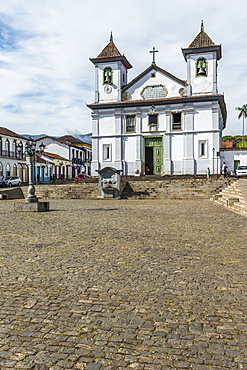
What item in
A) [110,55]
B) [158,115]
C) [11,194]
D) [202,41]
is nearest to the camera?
[11,194]

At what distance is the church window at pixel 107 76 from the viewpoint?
3453cm

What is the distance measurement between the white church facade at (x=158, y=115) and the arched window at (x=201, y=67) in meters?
0.09

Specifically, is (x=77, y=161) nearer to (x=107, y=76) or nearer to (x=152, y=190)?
(x=107, y=76)

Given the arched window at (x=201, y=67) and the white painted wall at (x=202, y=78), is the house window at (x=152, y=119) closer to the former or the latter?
the white painted wall at (x=202, y=78)

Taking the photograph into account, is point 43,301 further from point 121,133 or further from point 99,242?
point 121,133

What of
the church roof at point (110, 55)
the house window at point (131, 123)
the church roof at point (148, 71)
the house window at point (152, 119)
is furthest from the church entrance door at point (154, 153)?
the church roof at point (110, 55)

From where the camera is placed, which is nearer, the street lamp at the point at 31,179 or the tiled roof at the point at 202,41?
the street lamp at the point at 31,179

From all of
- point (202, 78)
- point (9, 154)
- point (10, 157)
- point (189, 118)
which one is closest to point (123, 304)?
point (189, 118)

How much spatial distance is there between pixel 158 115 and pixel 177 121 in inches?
73.1

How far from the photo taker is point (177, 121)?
109 ft

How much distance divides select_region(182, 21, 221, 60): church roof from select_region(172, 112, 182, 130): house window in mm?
5604

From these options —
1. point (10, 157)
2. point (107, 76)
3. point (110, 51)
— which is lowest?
point (10, 157)

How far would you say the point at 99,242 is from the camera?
7.16 meters

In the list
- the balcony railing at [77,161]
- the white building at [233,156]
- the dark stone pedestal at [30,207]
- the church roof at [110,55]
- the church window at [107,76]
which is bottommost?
the dark stone pedestal at [30,207]
